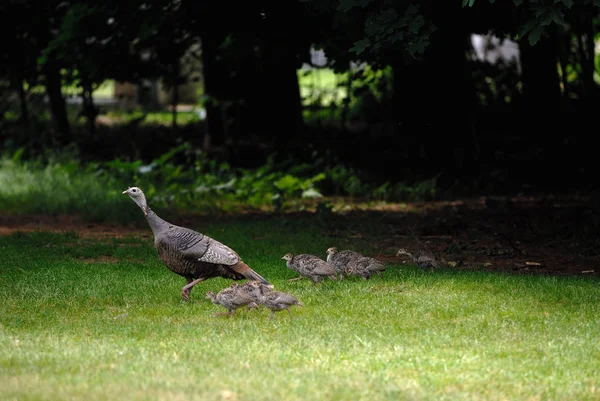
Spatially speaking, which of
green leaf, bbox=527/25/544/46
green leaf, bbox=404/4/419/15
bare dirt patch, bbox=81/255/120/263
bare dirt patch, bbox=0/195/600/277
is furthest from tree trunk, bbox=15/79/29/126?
green leaf, bbox=527/25/544/46

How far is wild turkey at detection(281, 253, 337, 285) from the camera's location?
35.4 ft

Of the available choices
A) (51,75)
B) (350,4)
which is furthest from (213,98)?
(350,4)

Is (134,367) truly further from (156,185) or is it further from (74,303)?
(156,185)

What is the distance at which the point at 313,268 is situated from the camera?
10828 mm

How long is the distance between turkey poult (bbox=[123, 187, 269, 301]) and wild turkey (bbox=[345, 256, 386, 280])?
137cm

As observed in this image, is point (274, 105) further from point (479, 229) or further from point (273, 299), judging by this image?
point (273, 299)

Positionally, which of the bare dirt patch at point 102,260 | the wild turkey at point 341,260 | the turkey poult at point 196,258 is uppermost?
the turkey poult at point 196,258

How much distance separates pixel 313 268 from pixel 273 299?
1723 millimetres

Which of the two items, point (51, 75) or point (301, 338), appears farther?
point (51, 75)

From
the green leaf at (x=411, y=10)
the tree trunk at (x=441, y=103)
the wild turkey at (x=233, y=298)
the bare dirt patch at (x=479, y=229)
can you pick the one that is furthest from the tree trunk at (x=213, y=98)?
the wild turkey at (x=233, y=298)

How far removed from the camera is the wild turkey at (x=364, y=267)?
36.6 feet

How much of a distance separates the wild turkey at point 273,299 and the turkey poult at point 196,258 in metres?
0.79

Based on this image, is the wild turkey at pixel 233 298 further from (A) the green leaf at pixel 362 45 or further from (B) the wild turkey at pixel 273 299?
(A) the green leaf at pixel 362 45

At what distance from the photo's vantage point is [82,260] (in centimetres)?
1306
